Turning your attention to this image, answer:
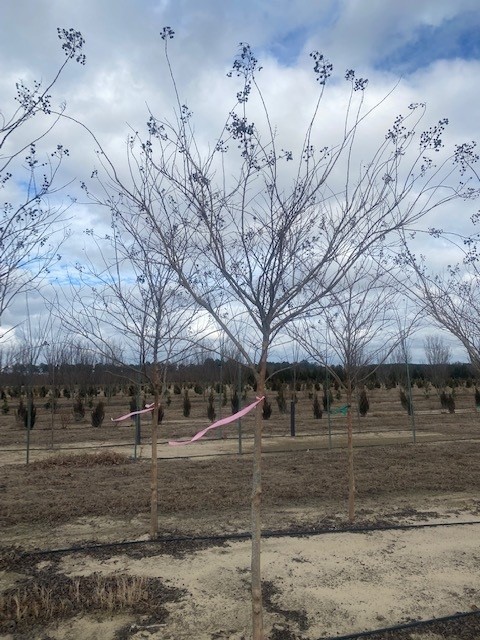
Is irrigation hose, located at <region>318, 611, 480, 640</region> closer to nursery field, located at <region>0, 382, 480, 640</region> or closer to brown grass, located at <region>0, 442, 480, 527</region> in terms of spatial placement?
nursery field, located at <region>0, 382, 480, 640</region>

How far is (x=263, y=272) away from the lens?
3.13 metres

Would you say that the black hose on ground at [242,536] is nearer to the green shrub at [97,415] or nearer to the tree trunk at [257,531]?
the tree trunk at [257,531]

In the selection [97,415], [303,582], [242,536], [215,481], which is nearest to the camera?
[303,582]

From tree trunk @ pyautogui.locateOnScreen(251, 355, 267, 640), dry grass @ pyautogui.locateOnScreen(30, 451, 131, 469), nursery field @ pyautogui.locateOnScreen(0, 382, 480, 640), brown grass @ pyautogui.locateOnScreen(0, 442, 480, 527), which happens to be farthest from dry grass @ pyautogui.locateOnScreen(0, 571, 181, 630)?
dry grass @ pyautogui.locateOnScreen(30, 451, 131, 469)

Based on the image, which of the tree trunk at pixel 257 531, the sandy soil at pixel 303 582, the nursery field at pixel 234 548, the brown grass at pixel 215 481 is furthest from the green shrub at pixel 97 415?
the tree trunk at pixel 257 531

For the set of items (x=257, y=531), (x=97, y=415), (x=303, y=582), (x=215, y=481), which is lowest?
(x=303, y=582)

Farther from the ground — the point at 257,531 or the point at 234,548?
the point at 257,531

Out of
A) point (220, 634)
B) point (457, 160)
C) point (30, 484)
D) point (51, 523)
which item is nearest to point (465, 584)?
point (220, 634)

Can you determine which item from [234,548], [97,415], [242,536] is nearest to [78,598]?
[234,548]

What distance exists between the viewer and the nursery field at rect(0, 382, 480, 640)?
3775 millimetres

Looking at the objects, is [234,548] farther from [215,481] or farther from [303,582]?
[215,481]

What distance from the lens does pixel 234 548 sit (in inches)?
208

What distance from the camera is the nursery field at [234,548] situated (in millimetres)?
3775

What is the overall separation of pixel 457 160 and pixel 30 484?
7.64 m
